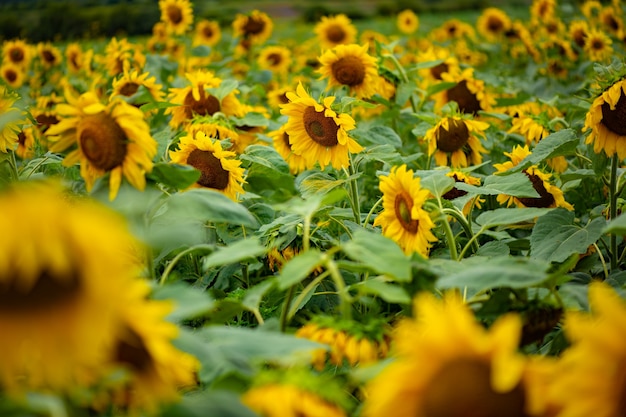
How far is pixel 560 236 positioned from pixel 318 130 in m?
0.58

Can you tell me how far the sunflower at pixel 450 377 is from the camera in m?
0.59

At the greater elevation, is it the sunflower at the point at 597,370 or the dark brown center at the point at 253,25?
the sunflower at the point at 597,370

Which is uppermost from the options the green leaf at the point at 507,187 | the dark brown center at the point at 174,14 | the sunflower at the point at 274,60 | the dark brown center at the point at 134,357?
the dark brown center at the point at 134,357

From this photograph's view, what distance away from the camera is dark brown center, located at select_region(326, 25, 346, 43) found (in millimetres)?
3264

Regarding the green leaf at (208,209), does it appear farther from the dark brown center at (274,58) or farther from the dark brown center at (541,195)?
the dark brown center at (274,58)

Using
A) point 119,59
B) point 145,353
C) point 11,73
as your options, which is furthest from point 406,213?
point 11,73

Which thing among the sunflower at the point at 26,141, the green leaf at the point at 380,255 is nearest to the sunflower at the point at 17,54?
the sunflower at the point at 26,141

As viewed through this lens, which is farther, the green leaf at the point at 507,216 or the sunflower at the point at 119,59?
the sunflower at the point at 119,59

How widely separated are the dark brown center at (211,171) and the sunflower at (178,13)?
91.1 inches

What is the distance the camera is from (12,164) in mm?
1437

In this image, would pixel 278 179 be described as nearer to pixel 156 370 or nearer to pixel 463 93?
pixel 156 370

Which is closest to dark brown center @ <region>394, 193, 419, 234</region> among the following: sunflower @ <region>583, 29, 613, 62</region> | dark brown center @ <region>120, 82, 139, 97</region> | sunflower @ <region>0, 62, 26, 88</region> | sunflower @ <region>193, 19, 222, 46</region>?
dark brown center @ <region>120, 82, 139, 97</region>

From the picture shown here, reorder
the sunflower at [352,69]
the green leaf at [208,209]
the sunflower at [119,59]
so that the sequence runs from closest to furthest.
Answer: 1. the green leaf at [208,209]
2. the sunflower at [352,69]
3. the sunflower at [119,59]

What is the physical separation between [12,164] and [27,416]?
956 mm
